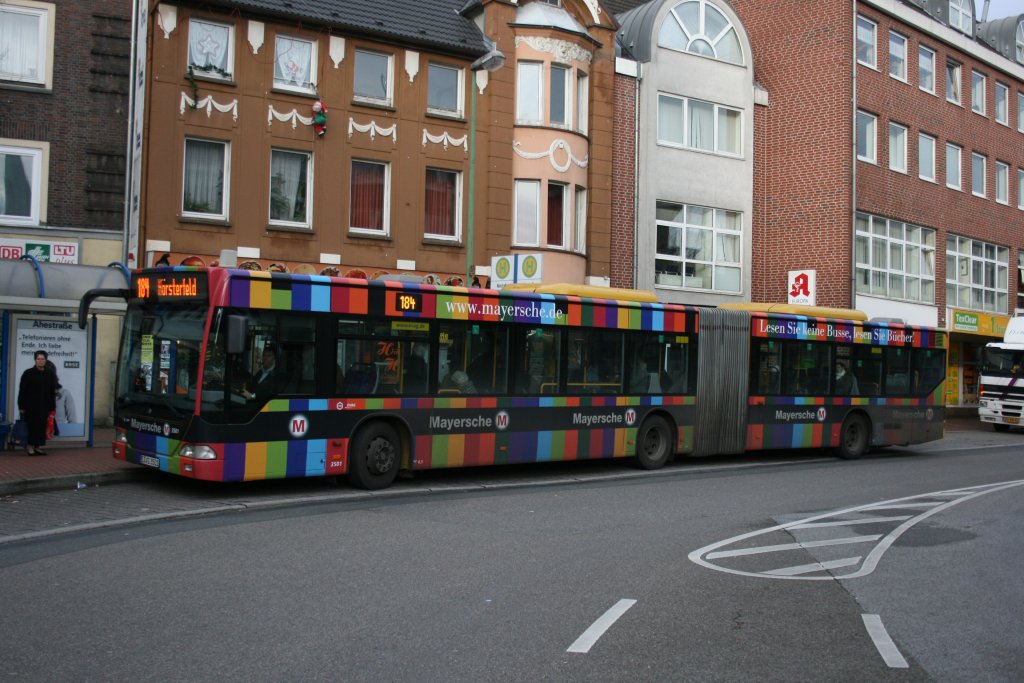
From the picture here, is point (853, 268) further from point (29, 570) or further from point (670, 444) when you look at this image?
point (29, 570)

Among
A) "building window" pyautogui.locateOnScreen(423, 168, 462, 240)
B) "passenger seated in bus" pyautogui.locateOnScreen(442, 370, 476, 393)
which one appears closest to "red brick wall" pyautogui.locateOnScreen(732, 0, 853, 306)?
"building window" pyautogui.locateOnScreen(423, 168, 462, 240)

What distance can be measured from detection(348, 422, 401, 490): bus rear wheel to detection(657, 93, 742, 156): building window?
1738cm

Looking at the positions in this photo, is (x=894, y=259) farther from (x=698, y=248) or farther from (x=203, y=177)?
(x=203, y=177)

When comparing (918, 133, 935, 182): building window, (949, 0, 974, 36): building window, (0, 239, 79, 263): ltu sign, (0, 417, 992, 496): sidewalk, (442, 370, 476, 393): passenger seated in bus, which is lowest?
(0, 417, 992, 496): sidewalk

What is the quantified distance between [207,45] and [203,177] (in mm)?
2765

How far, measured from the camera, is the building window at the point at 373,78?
73.7 feet

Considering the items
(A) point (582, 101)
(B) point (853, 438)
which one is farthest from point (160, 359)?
(A) point (582, 101)

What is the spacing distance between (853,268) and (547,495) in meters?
20.3

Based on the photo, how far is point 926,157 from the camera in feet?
115

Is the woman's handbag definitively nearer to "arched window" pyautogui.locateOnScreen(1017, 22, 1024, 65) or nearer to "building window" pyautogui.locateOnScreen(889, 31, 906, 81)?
"building window" pyautogui.locateOnScreen(889, 31, 906, 81)

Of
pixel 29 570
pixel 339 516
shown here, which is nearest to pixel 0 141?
pixel 339 516

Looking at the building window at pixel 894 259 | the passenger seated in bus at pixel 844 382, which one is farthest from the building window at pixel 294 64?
the building window at pixel 894 259

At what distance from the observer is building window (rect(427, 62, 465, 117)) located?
76.6 feet

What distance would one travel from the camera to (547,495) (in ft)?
43.4
